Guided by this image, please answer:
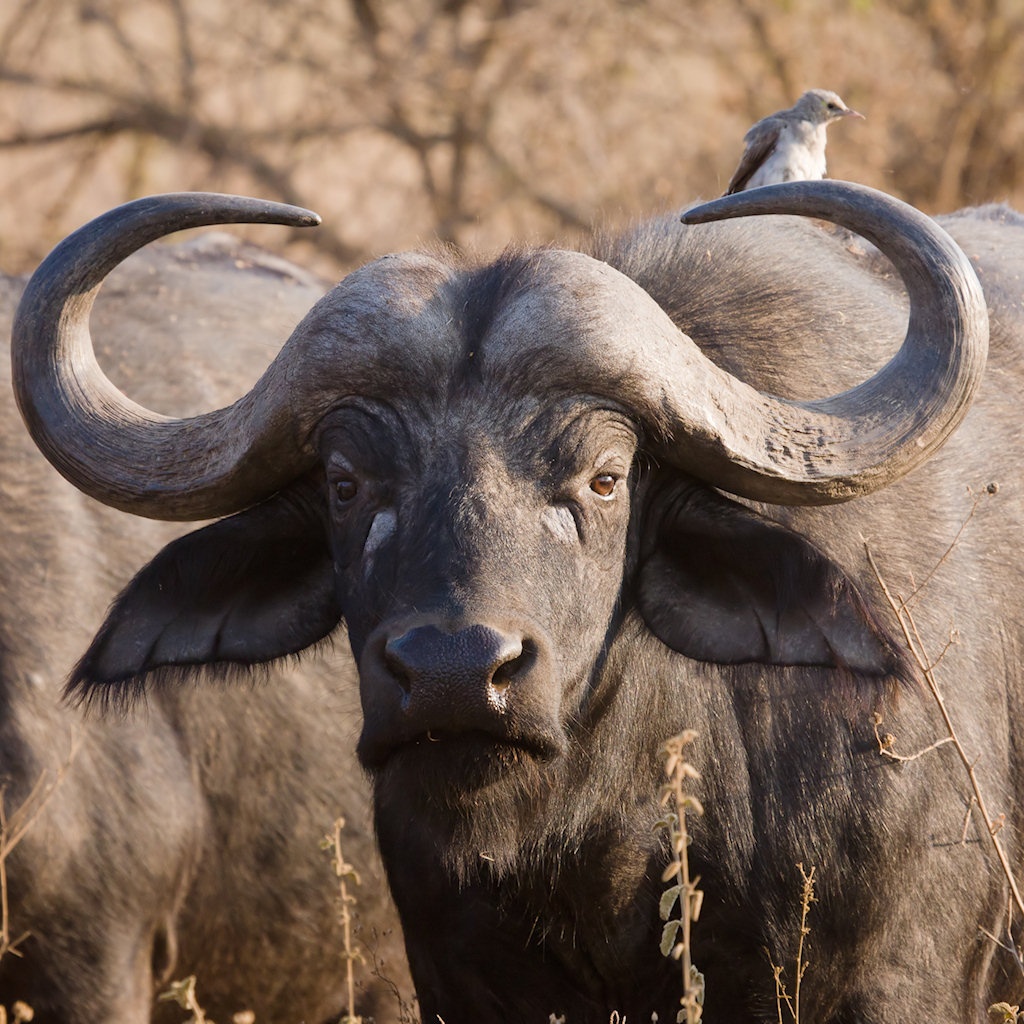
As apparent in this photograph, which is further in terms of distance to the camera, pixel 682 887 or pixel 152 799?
pixel 152 799

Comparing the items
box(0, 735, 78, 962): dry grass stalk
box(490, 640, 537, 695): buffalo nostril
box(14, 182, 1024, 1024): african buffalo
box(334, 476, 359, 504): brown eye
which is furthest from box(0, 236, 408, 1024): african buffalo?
box(490, 640, 537, 695): buffalo nostril

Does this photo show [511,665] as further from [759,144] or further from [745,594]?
[759,144]

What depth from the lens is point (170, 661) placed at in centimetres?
374

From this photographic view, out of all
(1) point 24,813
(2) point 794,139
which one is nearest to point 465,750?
(1) point 24,813

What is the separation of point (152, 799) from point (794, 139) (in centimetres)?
304

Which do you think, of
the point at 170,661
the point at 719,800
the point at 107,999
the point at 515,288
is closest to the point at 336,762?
the point at 107,999

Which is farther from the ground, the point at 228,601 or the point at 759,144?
the point at 759,144

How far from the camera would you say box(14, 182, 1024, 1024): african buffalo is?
10.5 feet

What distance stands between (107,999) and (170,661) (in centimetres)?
140

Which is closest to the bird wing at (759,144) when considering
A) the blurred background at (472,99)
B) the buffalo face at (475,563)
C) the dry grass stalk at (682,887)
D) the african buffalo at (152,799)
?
the african buffalo at (152,799)

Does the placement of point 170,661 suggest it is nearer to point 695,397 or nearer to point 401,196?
point 695,397

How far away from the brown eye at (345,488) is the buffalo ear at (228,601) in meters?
0.25

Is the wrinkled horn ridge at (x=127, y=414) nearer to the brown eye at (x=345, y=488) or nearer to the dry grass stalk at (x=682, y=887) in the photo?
the brown eye at (x=345, y=488)

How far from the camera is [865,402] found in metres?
3.38
